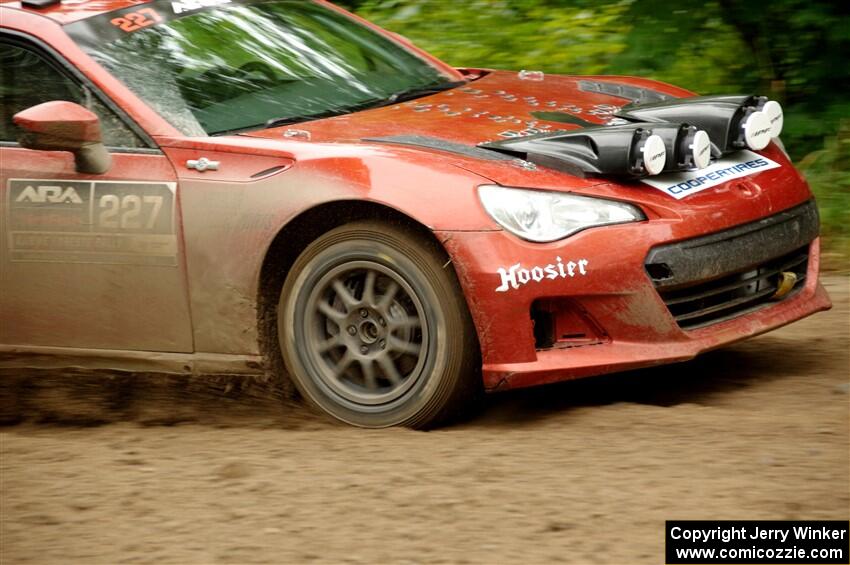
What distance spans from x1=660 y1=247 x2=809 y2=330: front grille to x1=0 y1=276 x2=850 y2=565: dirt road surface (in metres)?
0.30

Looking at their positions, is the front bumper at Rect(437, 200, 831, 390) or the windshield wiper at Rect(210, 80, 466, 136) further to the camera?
the windshield wiper at Rect(210, 80, 466, 136)

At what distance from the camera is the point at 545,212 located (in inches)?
184

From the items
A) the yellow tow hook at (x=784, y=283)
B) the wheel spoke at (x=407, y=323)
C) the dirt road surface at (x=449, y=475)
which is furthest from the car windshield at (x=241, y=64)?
the yellow tow hook at (x=784, y=283)

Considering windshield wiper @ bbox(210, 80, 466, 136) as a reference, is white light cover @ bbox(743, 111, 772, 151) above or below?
below

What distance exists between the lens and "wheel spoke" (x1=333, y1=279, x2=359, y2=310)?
4.88 meters

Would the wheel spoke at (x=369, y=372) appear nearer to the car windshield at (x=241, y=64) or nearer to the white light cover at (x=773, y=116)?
the car windshield at (x=241, y=64)

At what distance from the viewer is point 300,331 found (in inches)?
196

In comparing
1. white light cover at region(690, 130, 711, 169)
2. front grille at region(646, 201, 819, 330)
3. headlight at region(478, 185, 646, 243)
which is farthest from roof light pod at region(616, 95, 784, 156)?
headlight at region(478, 185, 646, 243)

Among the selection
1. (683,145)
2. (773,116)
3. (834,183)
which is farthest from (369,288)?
(834,183)

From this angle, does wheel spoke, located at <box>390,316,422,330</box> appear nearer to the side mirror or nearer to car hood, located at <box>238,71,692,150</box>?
car hood, located at <box>238,71,692,150</box>

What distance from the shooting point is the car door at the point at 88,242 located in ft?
16.6

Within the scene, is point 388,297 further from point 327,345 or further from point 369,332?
point 327,345

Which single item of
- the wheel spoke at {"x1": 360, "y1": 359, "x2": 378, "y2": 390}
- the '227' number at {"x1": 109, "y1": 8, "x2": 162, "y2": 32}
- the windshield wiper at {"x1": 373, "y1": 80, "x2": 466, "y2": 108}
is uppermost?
the '227' number at {"x1": 109, "y1": 8, "x2": 162, "y2": 32}

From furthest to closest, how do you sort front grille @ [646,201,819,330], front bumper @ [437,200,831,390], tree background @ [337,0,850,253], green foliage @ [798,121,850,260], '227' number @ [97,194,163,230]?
tree background @ [337,0,850,253] < green foliage @ [798,121,850,260] < '227' number @ [97,194,163,230] < front grille @ [646,201,819,330] < front bumper @ [437,200,831,390]
